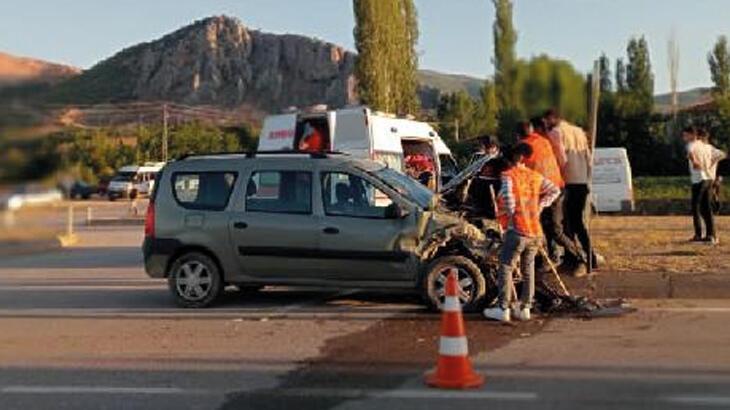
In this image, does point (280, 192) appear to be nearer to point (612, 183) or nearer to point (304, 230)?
point (304, 230)

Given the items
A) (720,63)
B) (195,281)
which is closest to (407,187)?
(195,281)

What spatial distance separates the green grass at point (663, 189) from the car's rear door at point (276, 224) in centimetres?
2498

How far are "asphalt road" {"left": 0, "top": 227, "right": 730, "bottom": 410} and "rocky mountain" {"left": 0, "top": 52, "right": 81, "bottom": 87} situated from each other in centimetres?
275

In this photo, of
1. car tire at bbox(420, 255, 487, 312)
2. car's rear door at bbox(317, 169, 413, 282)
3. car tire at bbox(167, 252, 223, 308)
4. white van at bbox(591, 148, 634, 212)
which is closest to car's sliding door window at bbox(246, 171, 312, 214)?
car's rear door at bbox(317, 169, 413, 282)

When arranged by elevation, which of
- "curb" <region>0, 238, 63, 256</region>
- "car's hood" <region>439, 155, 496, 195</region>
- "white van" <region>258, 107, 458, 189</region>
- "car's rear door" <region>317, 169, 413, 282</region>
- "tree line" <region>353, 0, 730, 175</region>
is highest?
"tree line" <region>353, 0, 730, 175</region>

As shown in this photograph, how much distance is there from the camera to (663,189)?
121ft

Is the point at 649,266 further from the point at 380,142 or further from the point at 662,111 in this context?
the point at 662,111

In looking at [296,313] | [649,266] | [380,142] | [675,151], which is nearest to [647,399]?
[296,313]

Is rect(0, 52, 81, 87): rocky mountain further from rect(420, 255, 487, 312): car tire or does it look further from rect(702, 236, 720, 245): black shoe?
rect(702, 236, 720, 245): black shoe

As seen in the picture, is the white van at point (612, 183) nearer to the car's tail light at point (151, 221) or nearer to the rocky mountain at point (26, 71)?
the car's tail light at point (151, 221)

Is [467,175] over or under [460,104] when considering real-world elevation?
under

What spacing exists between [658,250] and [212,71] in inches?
478

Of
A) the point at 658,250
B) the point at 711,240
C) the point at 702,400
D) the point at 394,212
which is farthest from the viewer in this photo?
the point at 711,240

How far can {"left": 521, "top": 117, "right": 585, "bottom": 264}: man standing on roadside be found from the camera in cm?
1101
